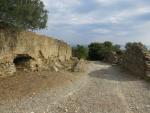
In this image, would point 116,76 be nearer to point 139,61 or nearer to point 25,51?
point 139,61

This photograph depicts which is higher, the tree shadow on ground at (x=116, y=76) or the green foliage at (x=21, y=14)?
the green foliage at (x=21, y=14)

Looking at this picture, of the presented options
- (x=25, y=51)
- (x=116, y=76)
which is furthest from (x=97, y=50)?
(x=25, y=51)

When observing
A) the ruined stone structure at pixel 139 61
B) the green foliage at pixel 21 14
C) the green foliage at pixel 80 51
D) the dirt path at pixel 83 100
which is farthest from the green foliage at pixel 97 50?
the dirt path at pixel 83 100

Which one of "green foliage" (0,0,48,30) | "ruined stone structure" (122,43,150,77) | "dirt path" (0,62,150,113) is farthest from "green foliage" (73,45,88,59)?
"dirt path" (0,62,150,113)

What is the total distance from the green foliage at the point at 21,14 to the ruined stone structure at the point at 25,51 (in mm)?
548

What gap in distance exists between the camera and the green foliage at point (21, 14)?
43.4ft

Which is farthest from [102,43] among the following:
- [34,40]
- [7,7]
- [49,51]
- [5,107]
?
[5,107]

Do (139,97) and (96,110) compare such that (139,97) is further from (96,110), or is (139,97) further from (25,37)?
(25,37)

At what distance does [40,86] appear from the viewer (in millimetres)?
12391

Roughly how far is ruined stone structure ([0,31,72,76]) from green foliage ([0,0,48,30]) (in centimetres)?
55

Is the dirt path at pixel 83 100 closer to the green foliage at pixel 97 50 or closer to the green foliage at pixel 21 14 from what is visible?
the green foliage at pixel 21 14

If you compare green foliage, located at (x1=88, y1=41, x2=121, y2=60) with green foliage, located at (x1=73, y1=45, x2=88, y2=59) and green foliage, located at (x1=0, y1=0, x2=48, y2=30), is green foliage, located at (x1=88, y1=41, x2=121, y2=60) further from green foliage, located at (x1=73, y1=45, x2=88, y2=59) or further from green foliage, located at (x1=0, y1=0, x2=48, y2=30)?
green foliage, located at (x1=0, y1=0, x2=48, y2=30)

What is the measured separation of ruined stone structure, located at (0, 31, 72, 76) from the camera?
526 inches

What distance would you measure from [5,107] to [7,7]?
5578mm
